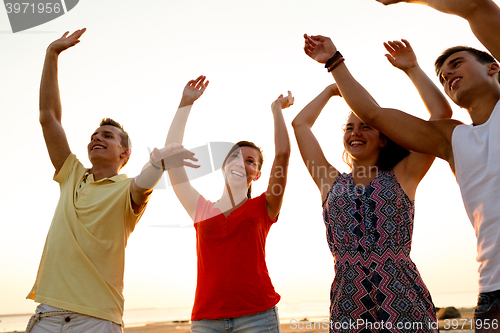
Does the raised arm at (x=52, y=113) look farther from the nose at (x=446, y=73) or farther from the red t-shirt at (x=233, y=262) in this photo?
the nose at (x=446, y=73)

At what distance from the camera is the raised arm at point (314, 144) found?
10.7 feet

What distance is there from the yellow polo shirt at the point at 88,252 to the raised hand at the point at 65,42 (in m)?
1.49

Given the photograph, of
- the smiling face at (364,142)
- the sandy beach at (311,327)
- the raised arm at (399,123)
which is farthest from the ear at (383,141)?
the sandy beach at (311,327)

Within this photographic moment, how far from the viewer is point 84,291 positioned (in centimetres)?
295

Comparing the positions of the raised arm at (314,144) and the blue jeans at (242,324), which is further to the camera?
the raised arm at (314,144)

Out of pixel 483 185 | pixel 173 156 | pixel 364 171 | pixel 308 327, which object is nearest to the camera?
pixel 483 185

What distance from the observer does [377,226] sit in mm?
2684

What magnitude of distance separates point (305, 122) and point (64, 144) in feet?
7.62

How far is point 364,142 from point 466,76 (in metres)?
0.93

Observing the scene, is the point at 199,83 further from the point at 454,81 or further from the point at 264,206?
the point at 454,81

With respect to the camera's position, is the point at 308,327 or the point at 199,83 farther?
the point at 308,327

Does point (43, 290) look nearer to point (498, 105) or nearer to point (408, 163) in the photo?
point (408, 163)

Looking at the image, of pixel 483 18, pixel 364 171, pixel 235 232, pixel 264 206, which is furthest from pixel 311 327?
pixel 483 18

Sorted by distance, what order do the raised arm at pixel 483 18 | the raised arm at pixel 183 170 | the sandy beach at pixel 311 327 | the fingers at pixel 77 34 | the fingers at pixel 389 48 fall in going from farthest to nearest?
the fingers at pixel 77 34 → the raised arm at pixel 183 170 → the sandy beach at pixel 311 327 → the fingers at pixel 389 48 → the raised arm at pixel 483 18
